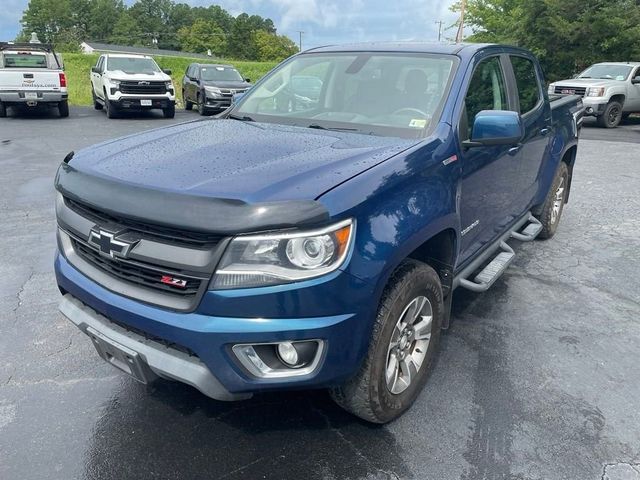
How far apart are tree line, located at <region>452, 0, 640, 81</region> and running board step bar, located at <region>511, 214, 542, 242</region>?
1982 cm

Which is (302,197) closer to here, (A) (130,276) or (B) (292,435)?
(A) (130,276)

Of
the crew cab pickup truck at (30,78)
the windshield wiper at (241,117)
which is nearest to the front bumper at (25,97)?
the crew cab pickup truck at (30,78)

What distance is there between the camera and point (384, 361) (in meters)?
2.43

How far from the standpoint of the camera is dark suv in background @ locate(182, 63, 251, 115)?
17203 millimetres

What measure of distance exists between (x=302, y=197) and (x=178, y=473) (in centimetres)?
136

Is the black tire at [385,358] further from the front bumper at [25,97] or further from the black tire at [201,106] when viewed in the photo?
the black tire at [201,106]

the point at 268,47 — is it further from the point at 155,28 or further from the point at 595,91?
the point at 595,91

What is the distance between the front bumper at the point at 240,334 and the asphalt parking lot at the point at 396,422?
0.52 meters

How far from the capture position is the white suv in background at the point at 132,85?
15.8 metres

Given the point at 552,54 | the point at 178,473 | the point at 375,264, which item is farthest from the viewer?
the point at 552,54

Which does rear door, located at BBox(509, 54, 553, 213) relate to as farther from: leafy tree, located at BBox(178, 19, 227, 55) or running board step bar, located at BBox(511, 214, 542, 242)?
leafy tree, located at BBox(178, 19, 227, 55)

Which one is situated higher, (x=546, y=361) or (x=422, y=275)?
(x=422, y=275)

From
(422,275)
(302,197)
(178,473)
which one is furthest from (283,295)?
(178,473)

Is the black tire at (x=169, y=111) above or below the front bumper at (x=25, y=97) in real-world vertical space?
below
